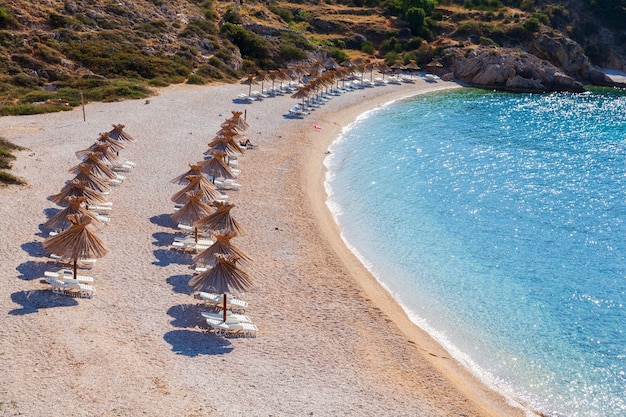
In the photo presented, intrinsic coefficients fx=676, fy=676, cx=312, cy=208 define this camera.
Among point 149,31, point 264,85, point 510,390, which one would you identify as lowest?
point 510,390

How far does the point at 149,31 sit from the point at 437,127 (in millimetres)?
25821

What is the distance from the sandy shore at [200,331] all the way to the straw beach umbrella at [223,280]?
129 cm

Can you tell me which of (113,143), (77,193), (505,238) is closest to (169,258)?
(77,193)

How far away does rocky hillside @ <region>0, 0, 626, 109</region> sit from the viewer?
48.8 m

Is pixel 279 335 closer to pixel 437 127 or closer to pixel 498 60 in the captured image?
pixel 437 127

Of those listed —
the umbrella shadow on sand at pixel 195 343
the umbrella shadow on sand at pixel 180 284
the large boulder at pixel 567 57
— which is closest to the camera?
the umbrella shadow on sand at pixel 195 343

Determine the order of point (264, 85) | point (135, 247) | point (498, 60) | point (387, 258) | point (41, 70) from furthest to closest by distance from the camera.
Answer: point (498, 60)
point (264, 85)
point (41, 70)
point (387, 258)
point (135, 247)

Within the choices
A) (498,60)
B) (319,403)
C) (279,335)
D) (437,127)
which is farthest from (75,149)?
(498,60)

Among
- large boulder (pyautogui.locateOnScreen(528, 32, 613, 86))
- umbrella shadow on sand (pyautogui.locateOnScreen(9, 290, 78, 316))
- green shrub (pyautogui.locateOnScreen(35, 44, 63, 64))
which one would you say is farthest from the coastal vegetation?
large boulder (pyautogui.locateOnScreen(528, 32, 613, 86))

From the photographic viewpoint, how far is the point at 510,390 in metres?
19.2

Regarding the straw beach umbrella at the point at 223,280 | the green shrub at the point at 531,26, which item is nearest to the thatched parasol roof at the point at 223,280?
the straw beach umbrella at the point at 223,280

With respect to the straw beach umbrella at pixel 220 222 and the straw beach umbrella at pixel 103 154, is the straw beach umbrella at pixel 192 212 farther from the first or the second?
the straw beach umbrella at pixel 103 154

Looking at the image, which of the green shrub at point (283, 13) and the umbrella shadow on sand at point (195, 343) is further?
the green shrub at point (283, 13)

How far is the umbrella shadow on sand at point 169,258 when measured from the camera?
23.7 m
